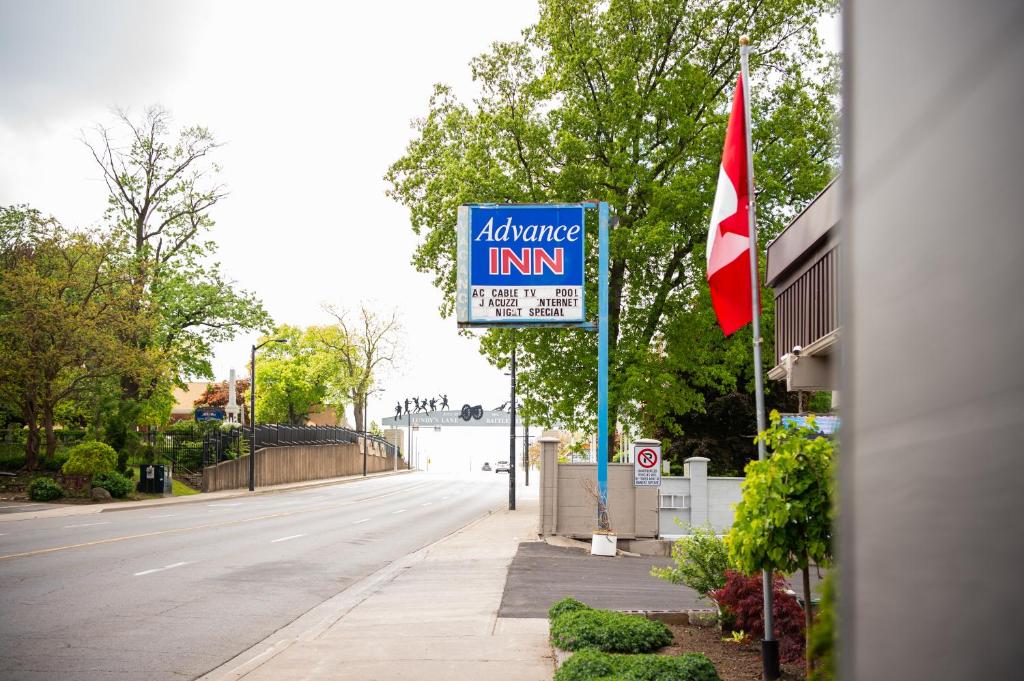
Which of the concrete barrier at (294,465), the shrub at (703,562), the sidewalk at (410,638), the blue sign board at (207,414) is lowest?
the concrete barrier at (294,465)

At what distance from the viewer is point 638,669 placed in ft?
22.0

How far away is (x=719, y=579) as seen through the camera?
9555 mm

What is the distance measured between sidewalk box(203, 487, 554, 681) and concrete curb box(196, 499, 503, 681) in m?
0.01

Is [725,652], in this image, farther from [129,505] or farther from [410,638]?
[129,505]

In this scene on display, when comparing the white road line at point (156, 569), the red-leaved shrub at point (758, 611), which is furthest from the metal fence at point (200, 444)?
the red-leaved shrub at point (758, 611)

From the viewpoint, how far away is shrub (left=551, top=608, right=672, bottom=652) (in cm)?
815

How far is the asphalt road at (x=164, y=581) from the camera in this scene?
903 centimetres

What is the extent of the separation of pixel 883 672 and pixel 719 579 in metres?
A: 8.29

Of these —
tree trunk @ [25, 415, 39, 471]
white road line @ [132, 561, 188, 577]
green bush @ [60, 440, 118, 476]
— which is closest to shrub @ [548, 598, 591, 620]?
white road line @ [132, 561, 188, 577]

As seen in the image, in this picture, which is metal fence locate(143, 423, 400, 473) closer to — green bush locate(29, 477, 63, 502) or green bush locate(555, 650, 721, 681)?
green bush locate(29, 477, 63, 502)

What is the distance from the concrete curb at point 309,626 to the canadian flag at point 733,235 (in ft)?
16.6

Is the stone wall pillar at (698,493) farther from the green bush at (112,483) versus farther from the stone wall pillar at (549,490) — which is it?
the green bush at (112,483)

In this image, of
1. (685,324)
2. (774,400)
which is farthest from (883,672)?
(774,400)

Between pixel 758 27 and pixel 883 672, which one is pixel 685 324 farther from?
pixel 883 672
